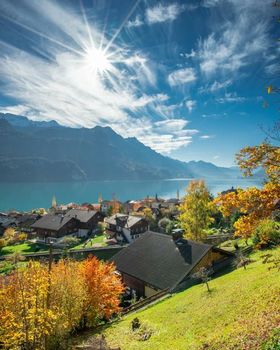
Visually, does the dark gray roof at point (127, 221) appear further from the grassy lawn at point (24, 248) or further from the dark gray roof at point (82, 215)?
the grassy lawn at point (24, 248)

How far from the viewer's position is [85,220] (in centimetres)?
9850

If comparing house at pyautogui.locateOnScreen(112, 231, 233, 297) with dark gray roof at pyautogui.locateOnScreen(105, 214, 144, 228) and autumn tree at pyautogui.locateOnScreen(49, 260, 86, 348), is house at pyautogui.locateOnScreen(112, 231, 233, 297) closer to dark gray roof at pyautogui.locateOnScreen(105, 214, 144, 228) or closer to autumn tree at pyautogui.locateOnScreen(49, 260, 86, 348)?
autumn tree at pyautogui.locateOnScreen(49, 260, 86, 348)

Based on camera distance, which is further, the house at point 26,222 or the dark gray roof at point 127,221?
the house at point 26,222

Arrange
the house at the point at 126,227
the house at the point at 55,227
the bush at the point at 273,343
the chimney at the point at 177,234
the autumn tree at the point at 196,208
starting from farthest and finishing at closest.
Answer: the house at the point at 55,227, the house at the point at 126,227, the autumn tree at the point at 196,208, the chimney at the point at 177,234, the bush at the point at 273,343

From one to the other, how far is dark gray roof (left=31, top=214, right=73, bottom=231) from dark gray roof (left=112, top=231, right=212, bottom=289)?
5077cm

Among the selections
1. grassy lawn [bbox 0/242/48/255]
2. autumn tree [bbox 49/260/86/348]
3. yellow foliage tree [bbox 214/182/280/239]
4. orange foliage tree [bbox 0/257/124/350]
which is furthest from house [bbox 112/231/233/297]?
grassy lawn [bbox 0/242/48/255]

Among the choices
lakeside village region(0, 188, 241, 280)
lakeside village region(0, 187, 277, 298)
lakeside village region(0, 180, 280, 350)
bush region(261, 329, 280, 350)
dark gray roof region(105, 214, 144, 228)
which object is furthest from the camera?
dark gray roof region(105, 214, 144, 228)

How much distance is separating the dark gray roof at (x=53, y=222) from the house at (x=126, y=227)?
1528 cm

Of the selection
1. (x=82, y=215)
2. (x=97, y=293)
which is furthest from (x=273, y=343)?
(x=82, y=215)

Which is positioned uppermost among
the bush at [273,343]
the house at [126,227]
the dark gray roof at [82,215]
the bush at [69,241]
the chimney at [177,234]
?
the bush at [273,343]

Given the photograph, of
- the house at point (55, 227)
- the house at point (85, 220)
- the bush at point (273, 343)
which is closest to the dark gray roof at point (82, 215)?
the house at point (85, 220)

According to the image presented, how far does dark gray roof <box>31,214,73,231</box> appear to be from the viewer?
89.9 m

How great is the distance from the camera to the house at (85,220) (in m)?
98.4

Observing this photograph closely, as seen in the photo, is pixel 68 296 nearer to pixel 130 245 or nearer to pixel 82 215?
pixel 130 245
